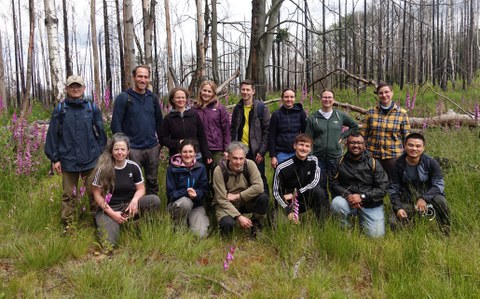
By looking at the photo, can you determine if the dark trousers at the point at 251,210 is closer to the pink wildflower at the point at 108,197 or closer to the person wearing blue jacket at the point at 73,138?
the pink wildflower at the point at 108,197

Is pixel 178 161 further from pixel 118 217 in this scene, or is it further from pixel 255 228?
pixel 255 228

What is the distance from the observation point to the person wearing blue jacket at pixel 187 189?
4.00 m

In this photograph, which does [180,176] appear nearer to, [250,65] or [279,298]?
[279,298]

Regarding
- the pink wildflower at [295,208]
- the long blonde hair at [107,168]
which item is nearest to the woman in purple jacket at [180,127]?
the long blonde hair at [107,168]

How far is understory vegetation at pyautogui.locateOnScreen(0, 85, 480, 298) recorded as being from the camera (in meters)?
2.69

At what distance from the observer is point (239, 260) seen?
11.2ft

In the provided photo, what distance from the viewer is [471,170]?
192 inches

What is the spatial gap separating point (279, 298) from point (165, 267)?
3.58 ft

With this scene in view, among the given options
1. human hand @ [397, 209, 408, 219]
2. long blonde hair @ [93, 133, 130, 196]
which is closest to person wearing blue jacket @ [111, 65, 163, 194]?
long blonde hair @ [93, 133, 130, 196]

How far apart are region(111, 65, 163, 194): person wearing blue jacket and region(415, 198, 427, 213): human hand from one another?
337cm

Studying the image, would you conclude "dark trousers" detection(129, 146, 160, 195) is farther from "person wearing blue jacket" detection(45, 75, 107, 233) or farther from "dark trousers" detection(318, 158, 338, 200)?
"dark trousers" detection(318, 158, 338, 200)

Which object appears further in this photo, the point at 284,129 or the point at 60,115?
the point at 284,129

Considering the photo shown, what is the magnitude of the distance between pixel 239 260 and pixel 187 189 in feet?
3.87

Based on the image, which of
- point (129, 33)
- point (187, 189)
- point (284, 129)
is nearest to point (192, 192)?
point (187, 189)
